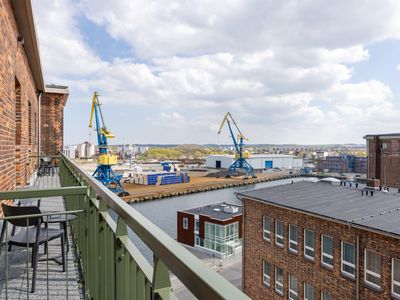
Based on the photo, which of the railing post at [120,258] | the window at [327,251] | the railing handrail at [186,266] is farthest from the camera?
the window at [327,251]

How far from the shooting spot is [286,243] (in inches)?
463

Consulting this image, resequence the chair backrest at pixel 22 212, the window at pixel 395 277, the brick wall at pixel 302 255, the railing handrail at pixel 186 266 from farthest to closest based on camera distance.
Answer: the brick wall at pixel 302 255 < the window at pixel 395 277 < the chair backrest at pixel 22 212 < the railing handrail at pixel 186 266

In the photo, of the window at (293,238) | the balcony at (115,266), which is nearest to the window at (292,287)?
the window at (293,238)

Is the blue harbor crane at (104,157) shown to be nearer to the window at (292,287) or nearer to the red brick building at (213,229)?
the red brick building at (213,229)

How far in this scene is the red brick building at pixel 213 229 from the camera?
19516 mm

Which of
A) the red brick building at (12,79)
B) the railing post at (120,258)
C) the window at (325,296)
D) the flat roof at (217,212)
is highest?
the red brick building at (12,79)

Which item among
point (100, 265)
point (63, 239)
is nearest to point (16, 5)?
point (63, 239)

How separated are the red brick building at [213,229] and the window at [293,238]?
8025mm

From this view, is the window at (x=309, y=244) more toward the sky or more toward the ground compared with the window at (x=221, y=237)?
more toward the sky

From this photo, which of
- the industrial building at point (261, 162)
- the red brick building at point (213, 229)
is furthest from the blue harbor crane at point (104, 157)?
the industrial building at point (261, 162)

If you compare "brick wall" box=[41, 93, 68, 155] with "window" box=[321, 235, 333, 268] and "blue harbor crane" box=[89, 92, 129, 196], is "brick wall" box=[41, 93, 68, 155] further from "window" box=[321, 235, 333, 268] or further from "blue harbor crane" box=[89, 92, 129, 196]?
"blue harbor crane" box=[89, 92, 129, 196]

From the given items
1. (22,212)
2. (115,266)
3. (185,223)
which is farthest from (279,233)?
(115,266)

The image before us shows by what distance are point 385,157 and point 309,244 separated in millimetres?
30170

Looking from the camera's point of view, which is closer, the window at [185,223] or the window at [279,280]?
the window at [279,280]
